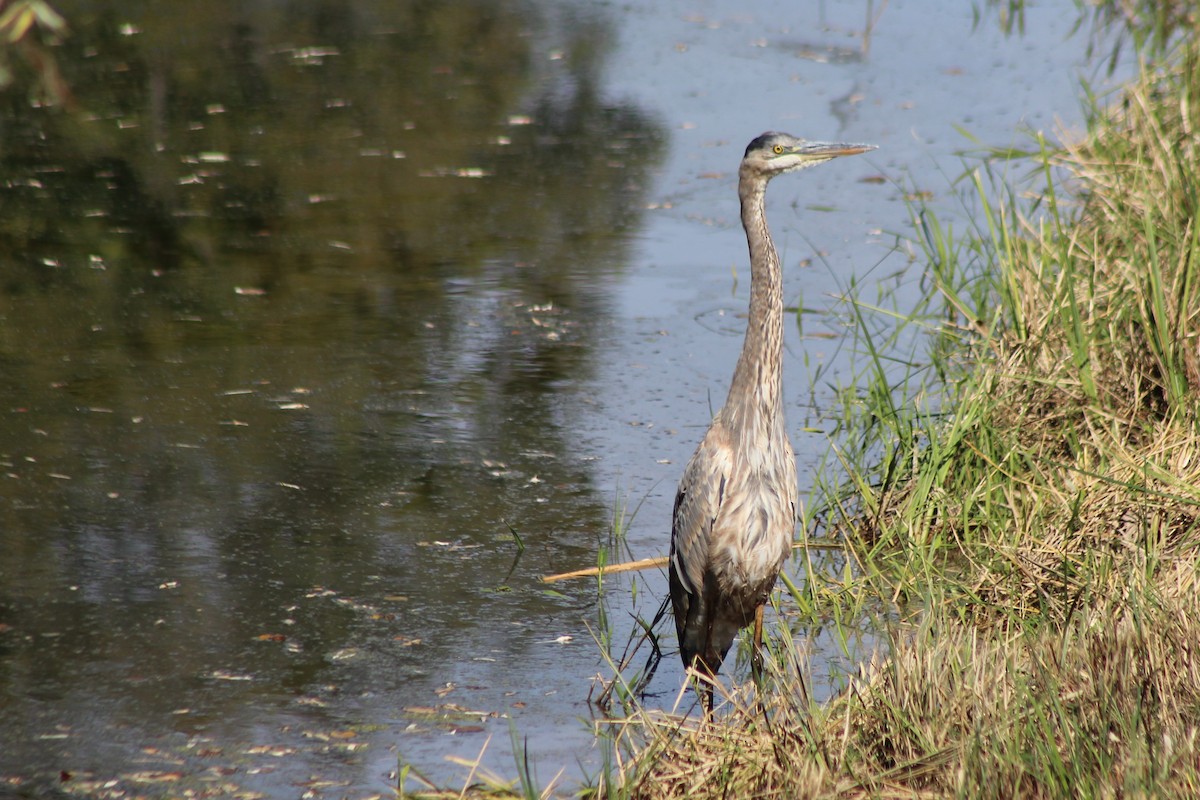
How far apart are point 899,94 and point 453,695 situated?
7.95m

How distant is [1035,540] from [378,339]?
11.3 ft

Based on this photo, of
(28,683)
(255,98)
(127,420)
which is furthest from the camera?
(255,98)

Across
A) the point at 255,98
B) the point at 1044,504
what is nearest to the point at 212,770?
the point at 1044,504

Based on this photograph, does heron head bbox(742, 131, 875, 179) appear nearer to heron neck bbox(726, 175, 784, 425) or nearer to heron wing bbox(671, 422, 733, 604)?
heron neck bbox(726, 175, 784, 425)

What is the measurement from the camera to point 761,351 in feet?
14.8

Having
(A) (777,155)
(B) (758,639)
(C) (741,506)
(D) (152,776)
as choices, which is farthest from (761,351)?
(D) (152,776)

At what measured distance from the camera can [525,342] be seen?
729cm

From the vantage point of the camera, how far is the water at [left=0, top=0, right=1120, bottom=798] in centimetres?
446

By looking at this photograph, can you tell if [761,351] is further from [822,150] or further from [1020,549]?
[1020,549]

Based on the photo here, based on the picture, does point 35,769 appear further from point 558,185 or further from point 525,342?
point 558,185

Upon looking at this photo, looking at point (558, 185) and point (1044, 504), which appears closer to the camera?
point (1044, 504)

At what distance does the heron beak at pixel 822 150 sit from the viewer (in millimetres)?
4738

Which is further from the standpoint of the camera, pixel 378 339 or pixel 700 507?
pixel 378 339

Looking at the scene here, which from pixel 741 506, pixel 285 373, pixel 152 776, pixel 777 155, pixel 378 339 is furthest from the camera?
pixel 378 339
